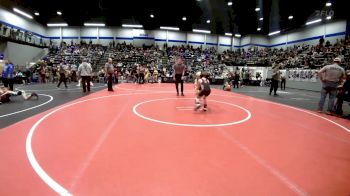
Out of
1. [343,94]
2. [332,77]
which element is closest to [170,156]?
[332,77]

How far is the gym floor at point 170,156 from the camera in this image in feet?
8.15

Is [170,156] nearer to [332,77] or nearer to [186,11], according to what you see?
[332,77]

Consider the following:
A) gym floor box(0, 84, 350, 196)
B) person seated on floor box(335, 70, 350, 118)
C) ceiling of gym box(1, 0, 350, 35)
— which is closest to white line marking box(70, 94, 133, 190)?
gym floor box(0, 84, 350, 196)

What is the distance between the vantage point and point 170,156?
331cm

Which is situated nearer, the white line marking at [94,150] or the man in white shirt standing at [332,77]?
the white line marking at [94,150]

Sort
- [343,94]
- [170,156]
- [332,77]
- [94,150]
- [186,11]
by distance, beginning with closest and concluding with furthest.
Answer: [170,156], [94,150], [332,77], [343,94], [186,11]

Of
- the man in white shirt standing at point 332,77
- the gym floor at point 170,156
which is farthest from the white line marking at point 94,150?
the man in white shirt standing at point 332,77

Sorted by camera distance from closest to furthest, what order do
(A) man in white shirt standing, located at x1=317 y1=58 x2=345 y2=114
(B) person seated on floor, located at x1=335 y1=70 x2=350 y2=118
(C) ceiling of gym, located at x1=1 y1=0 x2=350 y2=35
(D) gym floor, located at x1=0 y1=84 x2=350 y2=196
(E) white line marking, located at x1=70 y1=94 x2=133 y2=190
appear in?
(D) gym floor, located at x1=0 y1=84 x2=350 y2=196, (E) white line marking, located at x1=70 y1=94 x2=133 y2=190, (A) man in white shirt standing, located at x1=317 y1=58 x2=345 y2=114, (B) person seated on floor, located at x1=335 y1=70 x2=350 y2=118, (C) ceiling of gym, located at x1=1 y1=0 x2=350 y2=35

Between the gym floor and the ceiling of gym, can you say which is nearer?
the gym floor

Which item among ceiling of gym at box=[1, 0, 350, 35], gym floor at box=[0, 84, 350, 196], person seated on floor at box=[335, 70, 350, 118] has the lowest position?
gym floor at box=[0, 84, 350, 196]

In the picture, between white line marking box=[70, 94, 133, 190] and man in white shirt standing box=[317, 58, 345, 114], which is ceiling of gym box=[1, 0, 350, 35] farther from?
white line marking box=[70, 94, 133, 190]

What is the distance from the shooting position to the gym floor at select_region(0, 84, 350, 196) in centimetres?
248

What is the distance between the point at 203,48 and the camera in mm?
38625

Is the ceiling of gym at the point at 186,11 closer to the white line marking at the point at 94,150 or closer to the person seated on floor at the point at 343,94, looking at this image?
the person seated on floor at the point at 343,94
